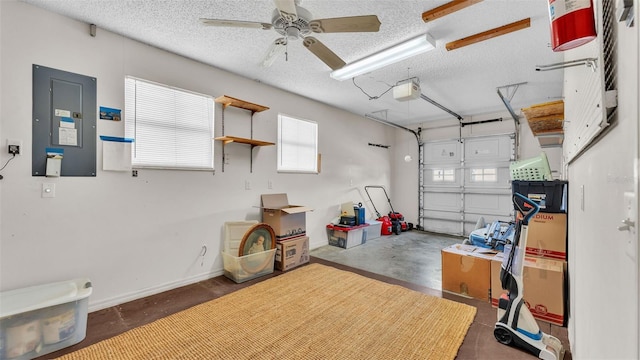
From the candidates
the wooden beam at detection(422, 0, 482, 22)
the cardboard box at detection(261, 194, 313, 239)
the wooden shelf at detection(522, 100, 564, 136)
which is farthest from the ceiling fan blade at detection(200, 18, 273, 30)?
the wooden shelf at detection(522, 100, 564, 136)

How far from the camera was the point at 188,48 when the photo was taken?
9.70 feet

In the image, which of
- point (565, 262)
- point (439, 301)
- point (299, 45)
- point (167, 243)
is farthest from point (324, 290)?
point (299, 45)

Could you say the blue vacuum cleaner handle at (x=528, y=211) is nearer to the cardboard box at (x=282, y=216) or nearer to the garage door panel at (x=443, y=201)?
the cardboard box at (x=282, y=216)

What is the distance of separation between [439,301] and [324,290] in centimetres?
122

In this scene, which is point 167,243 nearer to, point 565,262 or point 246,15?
point 246,15

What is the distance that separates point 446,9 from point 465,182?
477cm

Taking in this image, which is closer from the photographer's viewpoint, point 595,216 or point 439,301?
point 595,216

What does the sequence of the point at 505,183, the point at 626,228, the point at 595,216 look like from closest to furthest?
1. the point at 626,228
2. the point at 595,216
3. the point at 505,183

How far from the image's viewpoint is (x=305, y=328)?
2.24 meters

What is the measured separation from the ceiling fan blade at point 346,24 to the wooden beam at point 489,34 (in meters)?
1.44

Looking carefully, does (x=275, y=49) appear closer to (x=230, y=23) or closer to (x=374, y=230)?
(x=230, y=23)

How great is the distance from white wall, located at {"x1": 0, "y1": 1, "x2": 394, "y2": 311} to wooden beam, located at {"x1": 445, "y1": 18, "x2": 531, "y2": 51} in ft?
8.48

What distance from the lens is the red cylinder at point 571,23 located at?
30.9 inches

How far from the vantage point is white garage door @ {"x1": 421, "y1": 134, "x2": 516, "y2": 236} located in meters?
5.61
